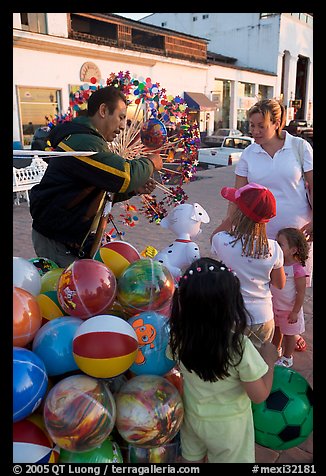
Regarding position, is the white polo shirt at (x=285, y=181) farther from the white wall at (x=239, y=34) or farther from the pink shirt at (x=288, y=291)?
the white wall at (x=239, y=34)

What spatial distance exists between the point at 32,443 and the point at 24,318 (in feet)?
1.87

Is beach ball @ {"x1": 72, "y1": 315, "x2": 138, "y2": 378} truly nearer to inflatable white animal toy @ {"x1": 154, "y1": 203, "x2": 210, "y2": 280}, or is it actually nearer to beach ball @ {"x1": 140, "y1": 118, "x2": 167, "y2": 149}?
inflatable white animal toy @ {"x1": 154, "y1": 203, "x2": 210, "y2": 280}

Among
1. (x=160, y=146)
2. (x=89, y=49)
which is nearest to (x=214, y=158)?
(x=89, y=49)

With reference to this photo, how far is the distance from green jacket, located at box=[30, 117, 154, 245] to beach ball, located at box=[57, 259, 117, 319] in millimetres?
475

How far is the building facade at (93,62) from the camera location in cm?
1549

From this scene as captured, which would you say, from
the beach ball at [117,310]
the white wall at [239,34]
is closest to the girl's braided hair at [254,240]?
the beach ball at [117,310]

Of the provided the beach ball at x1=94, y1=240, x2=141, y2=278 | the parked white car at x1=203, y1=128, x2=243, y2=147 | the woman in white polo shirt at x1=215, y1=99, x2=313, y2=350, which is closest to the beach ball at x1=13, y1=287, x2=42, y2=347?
the beach ball at x1=94, y1=240, x2=141, y2=278

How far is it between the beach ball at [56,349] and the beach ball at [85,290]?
0.46 feet

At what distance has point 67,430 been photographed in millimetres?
1782

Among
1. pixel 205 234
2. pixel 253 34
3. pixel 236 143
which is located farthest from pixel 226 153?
pixel 253 34

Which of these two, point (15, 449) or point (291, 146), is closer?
point (15, 449)

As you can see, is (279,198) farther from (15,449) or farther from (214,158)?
(214,158)
